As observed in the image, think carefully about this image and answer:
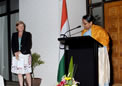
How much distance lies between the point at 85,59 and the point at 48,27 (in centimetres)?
211

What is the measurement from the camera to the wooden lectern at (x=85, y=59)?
2.91 m

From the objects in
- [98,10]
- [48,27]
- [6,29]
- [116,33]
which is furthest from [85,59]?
[6,29]

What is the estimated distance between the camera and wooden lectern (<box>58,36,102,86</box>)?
2908 mm

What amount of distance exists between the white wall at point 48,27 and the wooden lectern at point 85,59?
1.60m

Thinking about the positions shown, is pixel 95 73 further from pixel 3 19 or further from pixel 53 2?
pixel 3 19

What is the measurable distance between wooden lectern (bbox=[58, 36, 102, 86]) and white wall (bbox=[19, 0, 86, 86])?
5.26ft

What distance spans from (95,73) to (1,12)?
5.24m

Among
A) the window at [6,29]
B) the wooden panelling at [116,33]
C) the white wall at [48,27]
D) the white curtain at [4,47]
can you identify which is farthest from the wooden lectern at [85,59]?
the white curtain at [4,47]

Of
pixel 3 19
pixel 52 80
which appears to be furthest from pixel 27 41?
pixel 3 19

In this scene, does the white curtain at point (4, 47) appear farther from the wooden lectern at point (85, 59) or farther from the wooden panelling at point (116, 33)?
the wooden lectern at point (85, 59)

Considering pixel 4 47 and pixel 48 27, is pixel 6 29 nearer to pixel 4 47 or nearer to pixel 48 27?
pixel 4 47

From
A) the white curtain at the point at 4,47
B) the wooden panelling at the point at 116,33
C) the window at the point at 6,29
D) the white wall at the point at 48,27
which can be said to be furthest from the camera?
the white curtain at the point at 4,47

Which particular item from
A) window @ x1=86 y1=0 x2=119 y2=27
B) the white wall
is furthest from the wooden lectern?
window @ x1=86 y1=0 x2=119 y2=27

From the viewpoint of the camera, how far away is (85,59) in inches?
120
